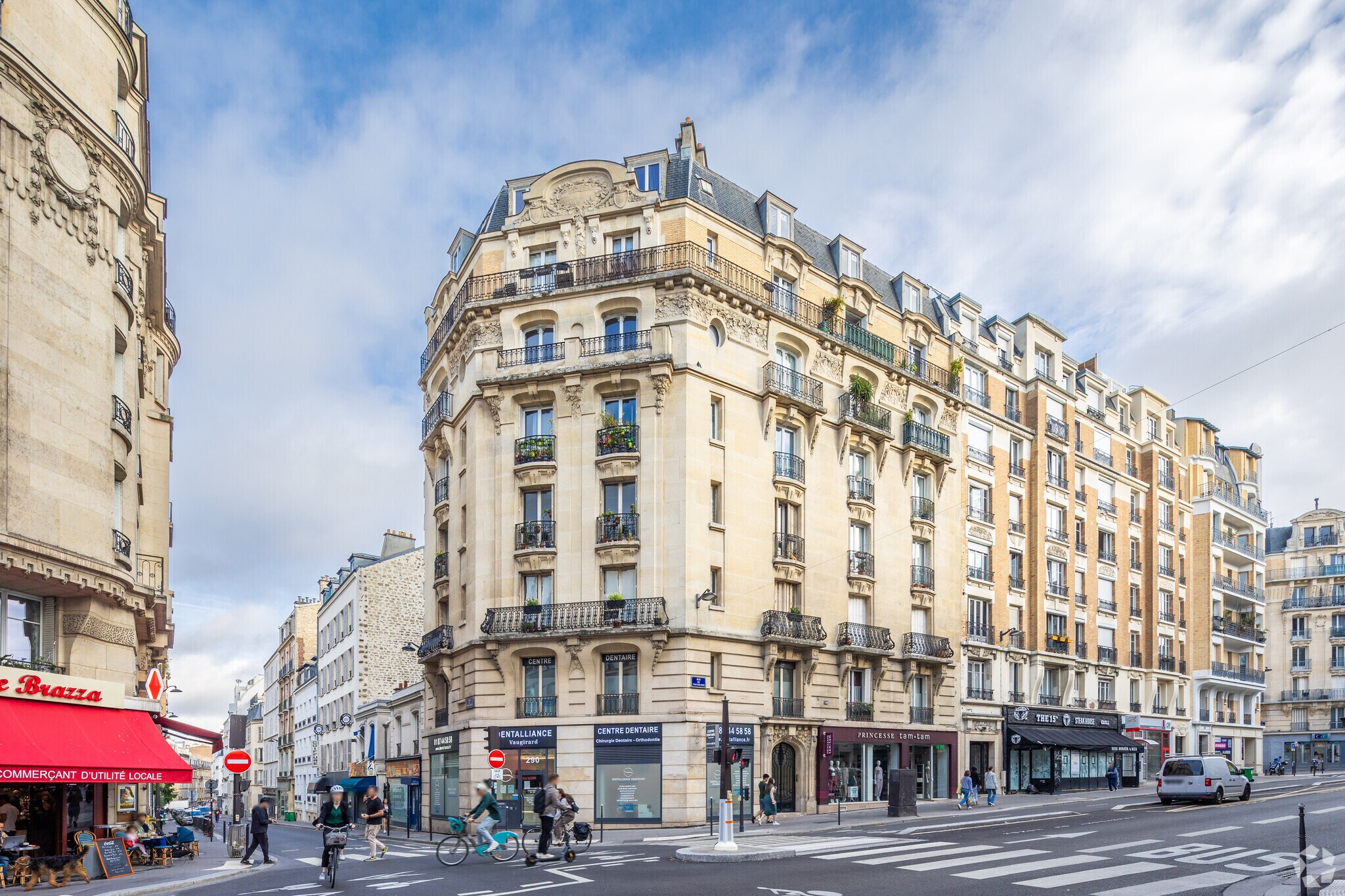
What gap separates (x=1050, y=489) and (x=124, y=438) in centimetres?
4038

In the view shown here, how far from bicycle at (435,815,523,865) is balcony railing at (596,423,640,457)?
565 inches

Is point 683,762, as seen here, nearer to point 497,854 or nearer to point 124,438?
point 497,854

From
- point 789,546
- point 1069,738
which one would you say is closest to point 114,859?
point 789,546

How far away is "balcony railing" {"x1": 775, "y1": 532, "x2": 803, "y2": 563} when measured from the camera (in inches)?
1436

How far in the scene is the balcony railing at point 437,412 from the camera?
40.2 m

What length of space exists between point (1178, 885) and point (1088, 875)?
1.47m

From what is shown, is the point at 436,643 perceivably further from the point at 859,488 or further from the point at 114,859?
the point at 114,859

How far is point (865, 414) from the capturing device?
40562 millimetres

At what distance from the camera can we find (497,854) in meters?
22.0

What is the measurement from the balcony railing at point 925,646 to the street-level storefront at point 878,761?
291 centimetres

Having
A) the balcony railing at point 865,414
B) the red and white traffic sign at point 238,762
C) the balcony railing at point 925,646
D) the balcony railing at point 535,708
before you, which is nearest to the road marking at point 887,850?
the red and white traffic sign at point 238,762

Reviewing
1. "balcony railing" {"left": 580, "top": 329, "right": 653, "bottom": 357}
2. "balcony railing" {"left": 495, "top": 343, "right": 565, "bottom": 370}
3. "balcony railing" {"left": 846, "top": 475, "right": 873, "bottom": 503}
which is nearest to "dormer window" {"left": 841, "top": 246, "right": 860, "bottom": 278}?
"balcony railing" {"left": 846, "top": 475, "right": 873, "bottom": 503}

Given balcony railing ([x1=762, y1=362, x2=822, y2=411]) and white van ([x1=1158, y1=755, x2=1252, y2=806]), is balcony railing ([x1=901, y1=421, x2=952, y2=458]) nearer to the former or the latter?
balcony railing ([x1=762, y1=362, x2=822, y2=411])

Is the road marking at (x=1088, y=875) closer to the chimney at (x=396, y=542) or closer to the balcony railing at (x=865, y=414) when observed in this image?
the balcony railing at (x=865, y=414)
